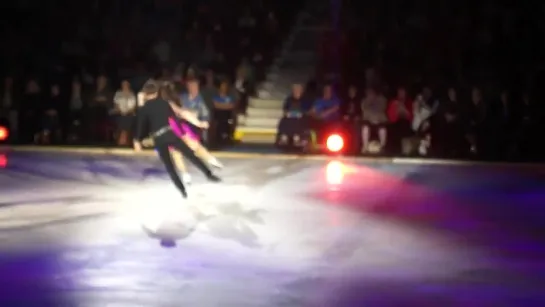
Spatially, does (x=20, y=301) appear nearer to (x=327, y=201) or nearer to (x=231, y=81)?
(x=327, y=201)

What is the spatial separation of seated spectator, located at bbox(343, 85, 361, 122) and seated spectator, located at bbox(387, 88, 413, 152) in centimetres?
61

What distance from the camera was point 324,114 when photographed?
1573cm

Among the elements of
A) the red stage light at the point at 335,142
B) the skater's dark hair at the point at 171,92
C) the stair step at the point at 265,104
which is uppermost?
the skater's dark hair at the point at 171,92

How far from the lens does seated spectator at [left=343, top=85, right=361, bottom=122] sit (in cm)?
1591

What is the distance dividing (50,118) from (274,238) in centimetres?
934

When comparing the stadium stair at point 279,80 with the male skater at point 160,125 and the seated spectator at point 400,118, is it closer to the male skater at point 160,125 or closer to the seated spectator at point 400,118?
the seated spectator at point 400,118

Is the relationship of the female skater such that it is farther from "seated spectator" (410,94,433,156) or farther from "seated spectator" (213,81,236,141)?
"seated spectator" (410,94,433,156)

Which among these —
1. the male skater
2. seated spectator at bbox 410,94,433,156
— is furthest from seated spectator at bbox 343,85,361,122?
the male skater

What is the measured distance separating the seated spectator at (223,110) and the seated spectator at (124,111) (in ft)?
5.04

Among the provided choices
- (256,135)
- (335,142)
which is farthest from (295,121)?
(256,135)

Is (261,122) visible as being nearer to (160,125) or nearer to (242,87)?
(242,87)

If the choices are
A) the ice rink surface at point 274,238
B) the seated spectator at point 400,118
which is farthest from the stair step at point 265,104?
the ice rink surface at point 274,238

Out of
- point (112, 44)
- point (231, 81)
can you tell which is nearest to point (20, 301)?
point (231, 81)

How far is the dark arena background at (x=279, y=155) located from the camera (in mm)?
7055
